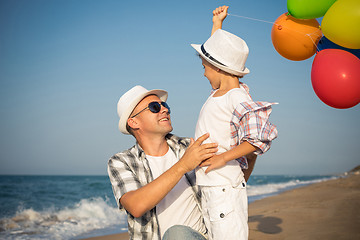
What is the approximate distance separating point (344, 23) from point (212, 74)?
39.8 inches

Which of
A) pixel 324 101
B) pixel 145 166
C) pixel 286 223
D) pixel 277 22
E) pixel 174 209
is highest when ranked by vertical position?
pixel 277 22

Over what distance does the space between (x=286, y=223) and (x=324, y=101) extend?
13.8 feet

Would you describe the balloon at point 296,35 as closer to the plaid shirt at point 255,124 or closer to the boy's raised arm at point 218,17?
the boy's raised arm at point 218,17

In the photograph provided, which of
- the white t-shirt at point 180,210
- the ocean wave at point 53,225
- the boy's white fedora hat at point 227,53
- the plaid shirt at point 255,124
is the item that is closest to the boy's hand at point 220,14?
the boy's white fedora hat at point 227,53

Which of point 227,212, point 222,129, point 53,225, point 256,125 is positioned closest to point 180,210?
point 227,212

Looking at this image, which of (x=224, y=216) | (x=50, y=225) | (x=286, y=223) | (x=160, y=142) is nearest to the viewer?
(x=224, y=216)

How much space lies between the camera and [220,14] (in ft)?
9.75

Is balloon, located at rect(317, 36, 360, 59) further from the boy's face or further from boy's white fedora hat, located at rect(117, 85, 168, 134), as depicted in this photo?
boy's white fedora hat, located at rect(117, 85, 168, 134)

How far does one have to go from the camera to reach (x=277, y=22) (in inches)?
121

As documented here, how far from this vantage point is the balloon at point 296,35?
2949 mm

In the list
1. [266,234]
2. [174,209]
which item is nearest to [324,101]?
[174,209]

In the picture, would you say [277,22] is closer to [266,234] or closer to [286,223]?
[266,234]

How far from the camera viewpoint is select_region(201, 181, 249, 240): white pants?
87.0 inches

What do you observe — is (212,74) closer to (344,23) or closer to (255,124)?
(255,124)
